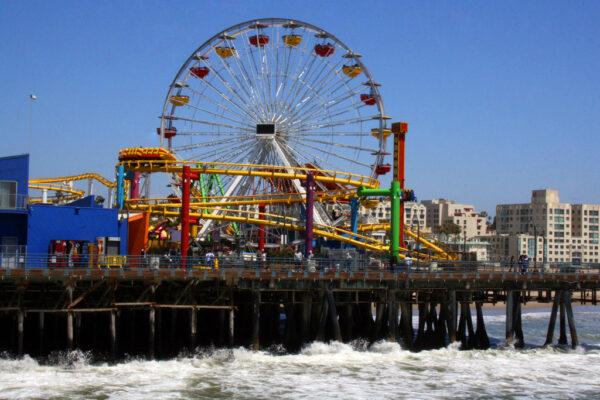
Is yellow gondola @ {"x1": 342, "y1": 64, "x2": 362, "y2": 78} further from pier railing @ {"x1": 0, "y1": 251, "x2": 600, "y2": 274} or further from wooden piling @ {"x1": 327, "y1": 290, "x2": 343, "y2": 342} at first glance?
wooden piling @ {"x1": 327, "y1": 290, "x2": 343, "y2": 342}

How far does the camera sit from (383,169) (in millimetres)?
74125

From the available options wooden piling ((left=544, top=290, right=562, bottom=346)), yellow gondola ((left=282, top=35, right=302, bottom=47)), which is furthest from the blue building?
yellow gondola ((left=282, top=35, right=302, bottom=47))

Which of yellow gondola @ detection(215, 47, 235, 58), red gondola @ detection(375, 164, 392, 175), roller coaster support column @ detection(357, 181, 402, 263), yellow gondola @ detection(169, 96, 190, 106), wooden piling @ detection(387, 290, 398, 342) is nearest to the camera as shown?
wooden piling @ detection(387, 290, 398, 342)

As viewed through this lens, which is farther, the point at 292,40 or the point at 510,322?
the point at 292,40

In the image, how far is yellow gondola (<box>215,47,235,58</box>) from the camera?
74.5 meters

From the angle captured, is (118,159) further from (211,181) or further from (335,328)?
(335,328)

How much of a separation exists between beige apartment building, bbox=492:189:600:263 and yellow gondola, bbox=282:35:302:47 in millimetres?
116531

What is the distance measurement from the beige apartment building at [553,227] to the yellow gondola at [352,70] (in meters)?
114

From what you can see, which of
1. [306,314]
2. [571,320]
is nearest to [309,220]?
[306,314]

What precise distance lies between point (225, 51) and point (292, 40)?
6.12 m

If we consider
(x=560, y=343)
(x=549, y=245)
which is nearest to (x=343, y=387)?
(x=560, y=343)

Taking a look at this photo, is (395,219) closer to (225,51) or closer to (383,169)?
(383,169)

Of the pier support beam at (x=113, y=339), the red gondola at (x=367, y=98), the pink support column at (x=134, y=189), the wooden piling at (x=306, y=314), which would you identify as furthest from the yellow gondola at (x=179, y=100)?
the pier support beam at (x=113, y=339)

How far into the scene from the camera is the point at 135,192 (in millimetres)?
73438
